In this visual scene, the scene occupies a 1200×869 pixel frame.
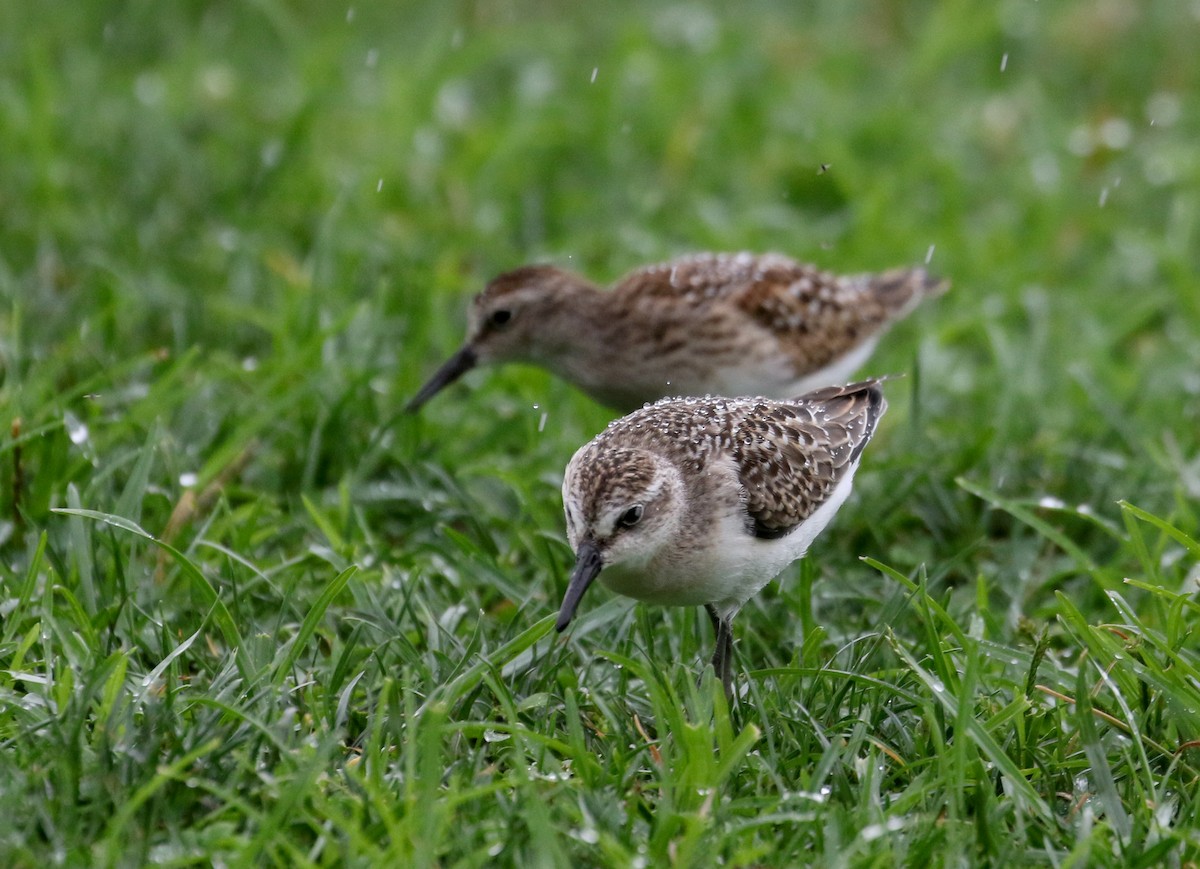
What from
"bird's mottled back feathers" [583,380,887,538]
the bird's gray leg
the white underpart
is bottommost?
the bird's gray leg

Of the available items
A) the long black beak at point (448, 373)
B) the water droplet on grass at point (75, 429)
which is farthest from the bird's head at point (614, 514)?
the long black beak at point (448, 373)

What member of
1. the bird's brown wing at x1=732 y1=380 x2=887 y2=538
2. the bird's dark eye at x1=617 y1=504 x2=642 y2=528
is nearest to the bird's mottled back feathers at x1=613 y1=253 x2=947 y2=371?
the bird's brown wing at x1=732 y1=380 x2=887 y2=538

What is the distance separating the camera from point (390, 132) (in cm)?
966

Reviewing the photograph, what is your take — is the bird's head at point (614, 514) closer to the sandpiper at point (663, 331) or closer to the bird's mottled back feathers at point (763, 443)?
the bird's mottled back feathers at point (763, 443)

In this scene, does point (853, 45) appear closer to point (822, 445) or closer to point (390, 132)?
point (390, 132)

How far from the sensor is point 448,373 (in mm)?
7086

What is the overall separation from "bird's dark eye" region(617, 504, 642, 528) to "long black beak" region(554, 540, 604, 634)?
4.2 inches

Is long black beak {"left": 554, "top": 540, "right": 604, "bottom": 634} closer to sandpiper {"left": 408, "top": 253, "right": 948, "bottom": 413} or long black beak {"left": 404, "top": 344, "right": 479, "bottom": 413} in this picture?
long black beak {"left": 404, "top": 344, "right": 479, "bottom": 413}

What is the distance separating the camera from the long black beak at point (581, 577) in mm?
4637

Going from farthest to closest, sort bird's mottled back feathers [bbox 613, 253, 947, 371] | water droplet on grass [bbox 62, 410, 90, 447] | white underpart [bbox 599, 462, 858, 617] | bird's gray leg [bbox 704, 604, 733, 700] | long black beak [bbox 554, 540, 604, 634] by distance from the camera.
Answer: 1. bird's mottled back feathers [bbox 613, 253, 947, 371]
2. water droplet on grass [bbox 62, 410, 90, 447]
3. bird's gray leg [bbox 704, 604, 733, 700]
4. white underpart [bbox 599, 462, 858, 617]
5. long black beak [bbox 554, 540, 604, 634]

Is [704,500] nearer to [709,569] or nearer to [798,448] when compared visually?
[709,569]

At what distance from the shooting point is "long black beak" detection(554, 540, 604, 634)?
183 inches

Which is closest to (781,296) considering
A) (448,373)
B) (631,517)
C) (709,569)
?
(448,373)

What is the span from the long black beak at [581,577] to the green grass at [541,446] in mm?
267
